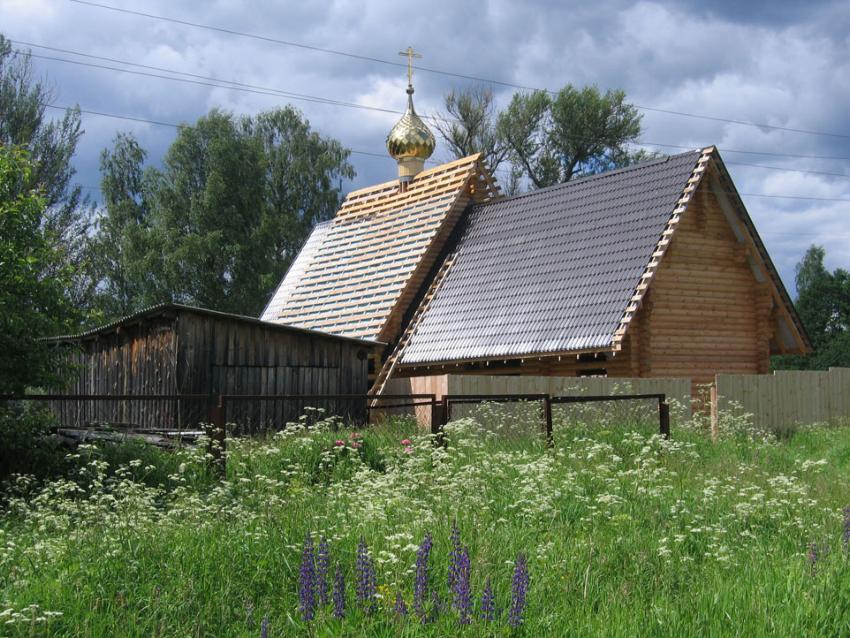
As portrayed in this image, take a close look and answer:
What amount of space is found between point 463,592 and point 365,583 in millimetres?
676

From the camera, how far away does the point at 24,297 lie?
12.2 meters

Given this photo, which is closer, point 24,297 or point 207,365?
point 24,297

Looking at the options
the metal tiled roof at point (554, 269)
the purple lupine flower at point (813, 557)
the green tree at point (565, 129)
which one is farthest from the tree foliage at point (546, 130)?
the purple lupine flower at point (813, 557)

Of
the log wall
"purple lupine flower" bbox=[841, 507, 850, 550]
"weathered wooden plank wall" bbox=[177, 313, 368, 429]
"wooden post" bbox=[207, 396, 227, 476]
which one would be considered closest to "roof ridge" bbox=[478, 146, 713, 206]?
the log wall

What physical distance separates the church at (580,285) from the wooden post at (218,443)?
10.2 metres

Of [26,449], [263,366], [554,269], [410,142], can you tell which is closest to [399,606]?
[26,449]

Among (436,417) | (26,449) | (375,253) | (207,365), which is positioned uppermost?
(375,253)

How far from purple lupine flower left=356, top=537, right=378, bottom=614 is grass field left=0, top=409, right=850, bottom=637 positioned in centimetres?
6

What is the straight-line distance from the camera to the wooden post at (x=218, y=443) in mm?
10930

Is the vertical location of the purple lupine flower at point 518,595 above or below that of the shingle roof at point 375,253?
below

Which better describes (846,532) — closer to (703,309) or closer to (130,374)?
(130,374)

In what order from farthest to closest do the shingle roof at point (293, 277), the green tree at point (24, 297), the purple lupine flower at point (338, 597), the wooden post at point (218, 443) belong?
1. the shingle roof at point (293, 277)
2. the green tree at point (24, 297)
3. the wooden post at point (218, 443)
4. the purple lupine flower at point (338, 597)

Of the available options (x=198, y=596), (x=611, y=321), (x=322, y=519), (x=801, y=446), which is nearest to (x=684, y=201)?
(x=611, y=321)

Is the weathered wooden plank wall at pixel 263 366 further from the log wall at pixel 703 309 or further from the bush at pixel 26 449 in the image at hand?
the bush at pixel 26 449
